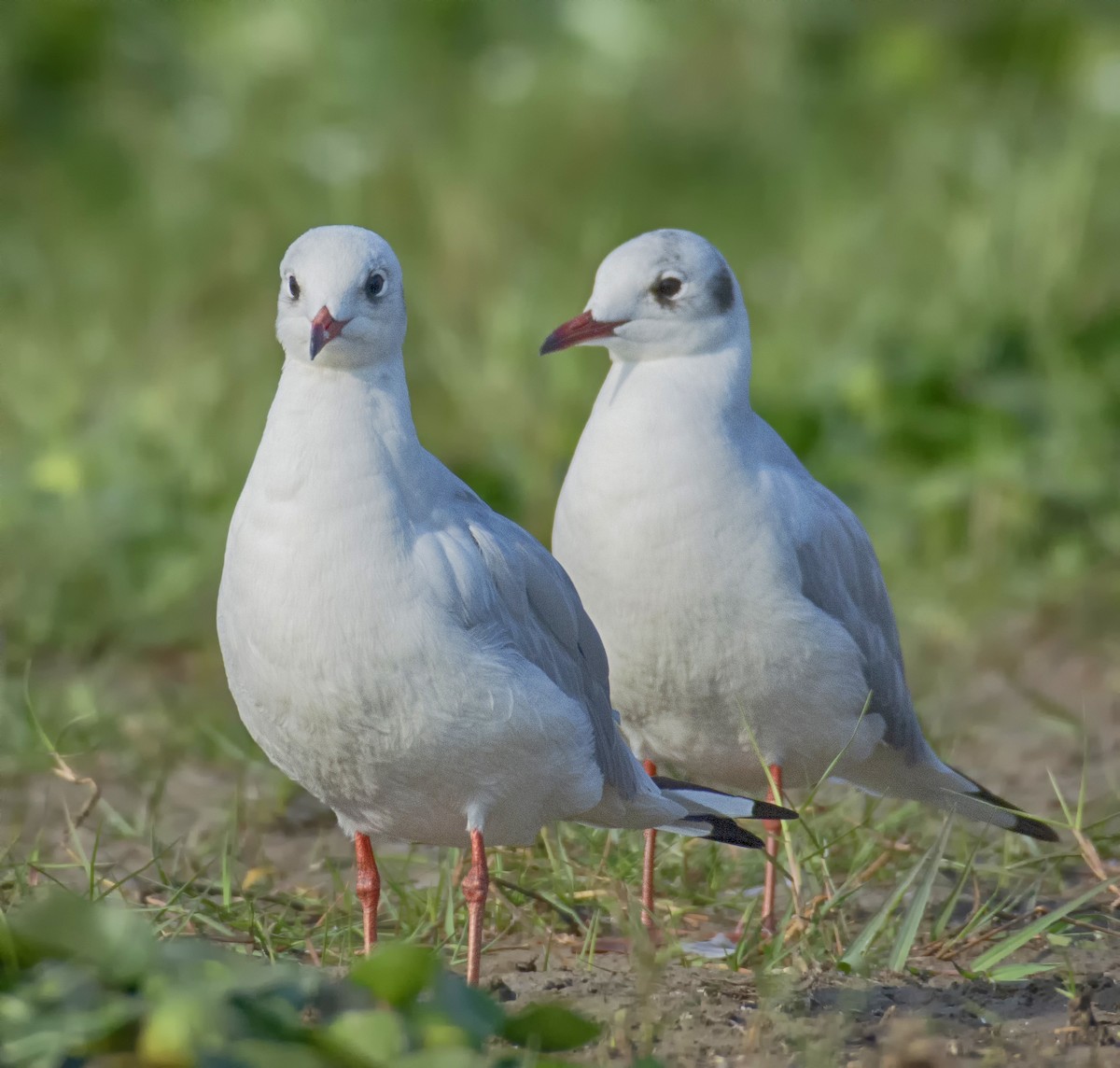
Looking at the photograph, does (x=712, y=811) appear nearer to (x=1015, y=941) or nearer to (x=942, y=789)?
(x=1015, y=941)

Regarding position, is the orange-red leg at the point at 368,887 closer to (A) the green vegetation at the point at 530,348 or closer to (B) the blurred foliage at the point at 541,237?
(A) the green vegetation at the point at 530,348

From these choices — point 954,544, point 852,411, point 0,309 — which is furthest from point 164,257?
point 954,544

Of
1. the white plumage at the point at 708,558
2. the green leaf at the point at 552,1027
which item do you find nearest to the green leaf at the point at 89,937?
the green leaf at the point at 552,1027

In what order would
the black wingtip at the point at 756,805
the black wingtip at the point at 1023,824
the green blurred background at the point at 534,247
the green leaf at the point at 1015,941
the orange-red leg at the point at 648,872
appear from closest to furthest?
1. the green leaf at the point at 1015,941
2. the black wingtip at the point at 756,805
3. the orange-red leg at the point at 648,872
4. the black wingtip at the point at 1023,824
5. the green blurred background at the point at 534,247

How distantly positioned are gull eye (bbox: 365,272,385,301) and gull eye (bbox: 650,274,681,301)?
0.87 m

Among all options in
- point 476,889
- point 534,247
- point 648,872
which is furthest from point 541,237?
point 476,889

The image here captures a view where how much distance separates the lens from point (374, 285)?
3154mm

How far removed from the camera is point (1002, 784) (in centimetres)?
475

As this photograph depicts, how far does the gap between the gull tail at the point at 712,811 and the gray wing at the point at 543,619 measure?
0.14 meters

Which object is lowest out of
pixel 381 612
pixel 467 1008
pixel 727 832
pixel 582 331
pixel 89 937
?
pixel 727 832

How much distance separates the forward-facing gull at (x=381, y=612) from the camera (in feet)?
9.86

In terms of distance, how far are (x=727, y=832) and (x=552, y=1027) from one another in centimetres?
102

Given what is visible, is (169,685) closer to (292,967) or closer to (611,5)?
(292,967)

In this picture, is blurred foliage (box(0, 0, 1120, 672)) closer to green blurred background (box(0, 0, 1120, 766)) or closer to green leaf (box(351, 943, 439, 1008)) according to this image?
green blurred background (box(0, 0, 1120, 766))
